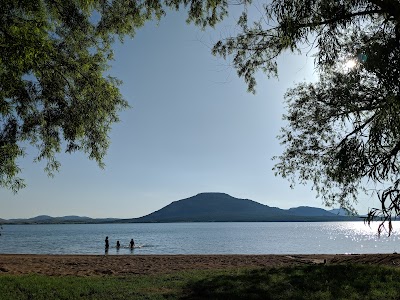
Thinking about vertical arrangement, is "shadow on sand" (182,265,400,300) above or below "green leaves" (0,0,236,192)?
below

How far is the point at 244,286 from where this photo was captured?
48.9 ft

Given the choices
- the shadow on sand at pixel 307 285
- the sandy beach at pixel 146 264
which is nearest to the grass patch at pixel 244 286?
the shadow on sand at pixel 307 285

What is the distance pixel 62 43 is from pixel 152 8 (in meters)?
3.55

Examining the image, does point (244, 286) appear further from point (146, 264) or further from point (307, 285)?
point (146, 264)

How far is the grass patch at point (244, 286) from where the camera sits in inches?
535

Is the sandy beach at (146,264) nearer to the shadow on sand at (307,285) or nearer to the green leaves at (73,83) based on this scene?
the shadow on sand at (307,285)

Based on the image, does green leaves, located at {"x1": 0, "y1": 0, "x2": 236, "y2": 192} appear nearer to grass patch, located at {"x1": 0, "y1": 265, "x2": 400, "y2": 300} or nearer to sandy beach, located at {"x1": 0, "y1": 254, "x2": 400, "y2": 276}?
grass patch, located at {"x1": 0, "y1": 265, "x2": 400, "y2": 300}

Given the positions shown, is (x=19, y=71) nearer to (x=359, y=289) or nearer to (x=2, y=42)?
(x=2, y=42)

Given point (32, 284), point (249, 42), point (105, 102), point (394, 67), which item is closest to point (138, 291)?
point (32, 284)

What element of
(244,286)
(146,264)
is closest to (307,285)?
(244,286)

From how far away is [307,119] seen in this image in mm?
20406

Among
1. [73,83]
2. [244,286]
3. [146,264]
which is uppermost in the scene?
[73,83]

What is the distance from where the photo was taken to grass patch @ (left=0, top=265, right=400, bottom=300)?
13602 millimetres

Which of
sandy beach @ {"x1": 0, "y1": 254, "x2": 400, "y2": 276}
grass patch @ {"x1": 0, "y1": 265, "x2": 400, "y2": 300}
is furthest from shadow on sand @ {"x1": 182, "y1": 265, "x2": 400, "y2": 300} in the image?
sandy beach @ {"x1": 0, "y1": 254, "x2": 400, "y2": 276}
